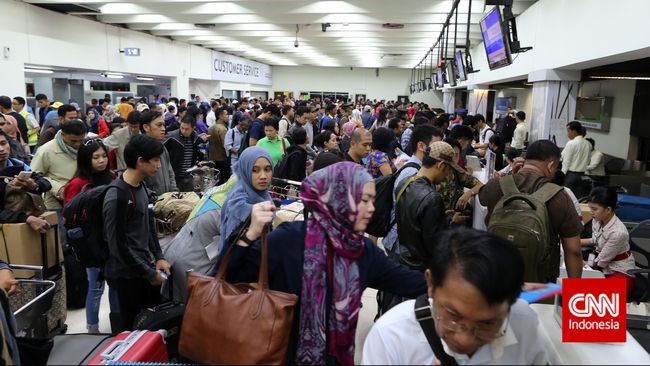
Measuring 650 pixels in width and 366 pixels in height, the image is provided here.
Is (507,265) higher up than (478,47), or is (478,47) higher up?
(478,47)

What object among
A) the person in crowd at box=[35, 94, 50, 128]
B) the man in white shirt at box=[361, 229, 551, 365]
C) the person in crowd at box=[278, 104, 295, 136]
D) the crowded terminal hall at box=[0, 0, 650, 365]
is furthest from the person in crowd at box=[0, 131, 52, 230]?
the person in crowd at box=[35, 94, 50, 128]

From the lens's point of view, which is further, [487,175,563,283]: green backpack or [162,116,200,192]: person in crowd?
[162,116,200,192]: person in crowd

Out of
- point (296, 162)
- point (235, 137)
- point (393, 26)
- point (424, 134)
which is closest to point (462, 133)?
point (424, 134)

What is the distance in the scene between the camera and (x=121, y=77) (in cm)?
1550

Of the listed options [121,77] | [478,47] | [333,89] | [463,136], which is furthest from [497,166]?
[333,89]

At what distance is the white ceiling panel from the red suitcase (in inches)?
317

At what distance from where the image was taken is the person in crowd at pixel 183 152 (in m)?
5.77

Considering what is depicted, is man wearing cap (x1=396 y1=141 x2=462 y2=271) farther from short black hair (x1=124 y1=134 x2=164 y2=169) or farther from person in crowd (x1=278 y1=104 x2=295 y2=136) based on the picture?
person in crowd (x1=278 y1=104 x2=295 y2=136)

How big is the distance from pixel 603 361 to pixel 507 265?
552 millimetres

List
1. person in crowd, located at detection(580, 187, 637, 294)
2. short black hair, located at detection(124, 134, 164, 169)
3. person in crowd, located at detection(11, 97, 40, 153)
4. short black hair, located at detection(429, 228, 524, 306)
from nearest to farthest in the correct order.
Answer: short black hair, located at detection(429, 228, 524, 306)
short black hair, located at detection(124, 134, 164, 169)
person in crowd, located at detection(580, 187, 637, 294)
person in crowd, located at detection(11, 97, 40, 153)

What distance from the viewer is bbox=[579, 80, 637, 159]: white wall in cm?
977

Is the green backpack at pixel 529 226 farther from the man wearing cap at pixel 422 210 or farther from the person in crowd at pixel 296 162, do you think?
the person in crowd at pixel 296 162

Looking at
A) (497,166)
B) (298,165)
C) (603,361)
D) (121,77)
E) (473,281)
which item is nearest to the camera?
(473,281)

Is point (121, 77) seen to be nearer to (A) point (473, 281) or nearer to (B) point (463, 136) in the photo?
(B) point (463, 136)
